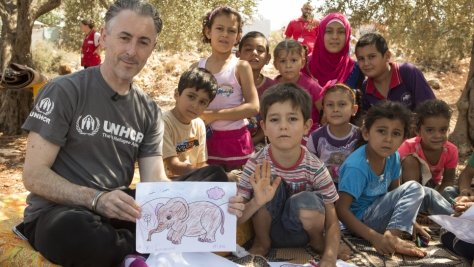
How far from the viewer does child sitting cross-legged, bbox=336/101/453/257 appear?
129 inches

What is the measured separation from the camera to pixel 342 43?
16.5ft

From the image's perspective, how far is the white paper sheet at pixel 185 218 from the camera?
2.58 m

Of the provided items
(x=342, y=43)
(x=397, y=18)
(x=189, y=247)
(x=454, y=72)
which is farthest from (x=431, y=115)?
(x=454, y=72)

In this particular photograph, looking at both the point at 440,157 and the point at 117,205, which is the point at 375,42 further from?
the point at 117,205

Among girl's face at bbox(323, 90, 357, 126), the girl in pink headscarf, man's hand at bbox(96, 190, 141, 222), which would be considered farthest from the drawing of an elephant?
the girl in pink headscarf

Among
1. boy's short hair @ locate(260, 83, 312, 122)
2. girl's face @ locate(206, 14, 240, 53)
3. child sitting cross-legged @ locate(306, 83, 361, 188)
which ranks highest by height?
girl's face @ locate(206, 14, 240, 53)

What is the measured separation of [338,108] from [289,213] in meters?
1.22

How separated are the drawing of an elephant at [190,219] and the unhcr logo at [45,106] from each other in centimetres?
72

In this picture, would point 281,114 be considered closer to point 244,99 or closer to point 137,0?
point 137,0

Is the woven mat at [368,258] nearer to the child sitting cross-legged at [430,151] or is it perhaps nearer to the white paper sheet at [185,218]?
the white paper sheet at [185,218]

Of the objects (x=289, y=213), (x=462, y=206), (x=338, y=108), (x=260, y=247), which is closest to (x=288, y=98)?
(x=289, y=213)

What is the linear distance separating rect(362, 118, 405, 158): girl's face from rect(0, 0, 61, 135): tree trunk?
23.4 ft

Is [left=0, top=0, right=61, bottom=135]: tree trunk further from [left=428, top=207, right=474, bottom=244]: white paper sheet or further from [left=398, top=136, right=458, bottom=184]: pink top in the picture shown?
[left=428, top=207, right=474, bottom=244]: white paper sheet

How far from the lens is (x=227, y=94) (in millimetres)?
4344
